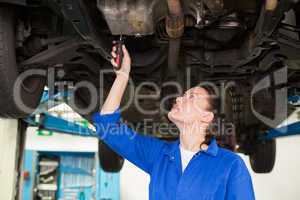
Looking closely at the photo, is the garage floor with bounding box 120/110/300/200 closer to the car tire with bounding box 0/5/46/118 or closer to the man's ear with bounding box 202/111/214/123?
the car tire with bounding box 0/5/46/118

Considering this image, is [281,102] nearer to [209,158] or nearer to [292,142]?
[209,158]

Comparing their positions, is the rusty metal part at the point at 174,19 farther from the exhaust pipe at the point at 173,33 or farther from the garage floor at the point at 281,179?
the garage floor at the point at 281,179

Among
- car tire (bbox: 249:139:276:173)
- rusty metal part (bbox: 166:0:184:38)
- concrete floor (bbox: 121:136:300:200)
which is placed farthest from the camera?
concrete floor (bbox: 121:136:300:200)

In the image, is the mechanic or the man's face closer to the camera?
A: the mechanic

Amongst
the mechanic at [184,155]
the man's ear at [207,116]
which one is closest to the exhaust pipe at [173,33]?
the mechanic at [184,155]

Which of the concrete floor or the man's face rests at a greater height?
the man's face

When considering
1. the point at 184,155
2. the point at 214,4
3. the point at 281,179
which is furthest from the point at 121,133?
the point at 281,179

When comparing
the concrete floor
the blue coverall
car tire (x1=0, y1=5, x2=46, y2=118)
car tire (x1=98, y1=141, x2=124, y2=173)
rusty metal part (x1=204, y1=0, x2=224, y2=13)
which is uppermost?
rusty metal part (x1=204, y1=0, x2=224, y2=13)

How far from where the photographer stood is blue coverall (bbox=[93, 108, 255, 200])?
48.6 inches

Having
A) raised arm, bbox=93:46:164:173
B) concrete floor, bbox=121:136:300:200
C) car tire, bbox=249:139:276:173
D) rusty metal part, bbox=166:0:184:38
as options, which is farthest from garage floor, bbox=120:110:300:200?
rusty metal part, bbox=166:0:184:38

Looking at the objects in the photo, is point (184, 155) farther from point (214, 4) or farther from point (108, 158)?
point (108, 158)

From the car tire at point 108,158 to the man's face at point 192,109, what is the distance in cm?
145

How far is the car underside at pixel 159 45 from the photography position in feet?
4.14

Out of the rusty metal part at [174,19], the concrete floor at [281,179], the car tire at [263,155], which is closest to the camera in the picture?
the rusty metal part at [174,19]
